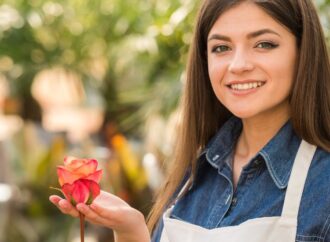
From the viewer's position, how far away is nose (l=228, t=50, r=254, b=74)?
5.42 feet

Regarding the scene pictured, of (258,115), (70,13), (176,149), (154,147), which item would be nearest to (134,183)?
(154,147)

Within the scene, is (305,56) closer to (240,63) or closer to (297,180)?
(240,63)

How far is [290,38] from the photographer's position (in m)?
1.68

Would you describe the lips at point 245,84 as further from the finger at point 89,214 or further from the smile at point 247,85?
the finger at point 89,214

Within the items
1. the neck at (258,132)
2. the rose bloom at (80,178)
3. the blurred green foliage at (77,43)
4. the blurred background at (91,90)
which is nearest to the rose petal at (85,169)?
the rose bloom at (80,178)

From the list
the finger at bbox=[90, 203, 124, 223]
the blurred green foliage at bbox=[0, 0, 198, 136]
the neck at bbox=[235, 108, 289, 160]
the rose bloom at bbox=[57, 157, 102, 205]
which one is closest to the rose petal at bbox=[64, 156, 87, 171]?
the rose bloom at bbox=[57, 157, 102, 205]

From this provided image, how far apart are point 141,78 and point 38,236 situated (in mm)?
1158

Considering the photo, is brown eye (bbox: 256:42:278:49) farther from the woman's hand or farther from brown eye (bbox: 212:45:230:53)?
the woman's hand

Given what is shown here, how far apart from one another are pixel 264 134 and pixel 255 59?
0.66ft

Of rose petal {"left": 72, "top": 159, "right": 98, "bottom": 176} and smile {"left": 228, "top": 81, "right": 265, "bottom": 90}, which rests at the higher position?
smile {"left": 228, "top": 81, "right": 265, "bottom": 90}

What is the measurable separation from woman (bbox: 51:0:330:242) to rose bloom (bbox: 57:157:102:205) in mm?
43

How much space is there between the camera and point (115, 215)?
1.69 meters

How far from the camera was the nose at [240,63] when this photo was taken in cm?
165

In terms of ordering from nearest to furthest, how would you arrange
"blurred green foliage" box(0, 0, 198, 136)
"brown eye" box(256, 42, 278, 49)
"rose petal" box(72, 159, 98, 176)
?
1. "rose petal" box(72, 159, 98, 176)
2. "brown eye" box(256, 42, 278, 49)
3. "blurred green foliage" box(0, 0, 198, 136)
